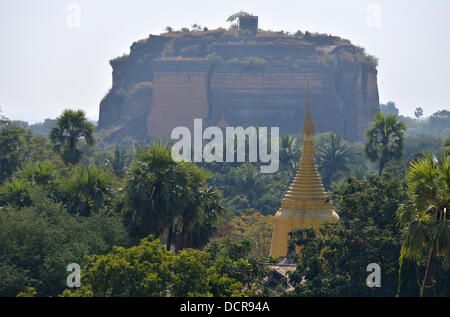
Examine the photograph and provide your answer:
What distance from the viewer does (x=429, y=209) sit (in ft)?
66.5

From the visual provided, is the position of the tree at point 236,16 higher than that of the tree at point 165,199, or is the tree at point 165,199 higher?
the tree at point 236,16

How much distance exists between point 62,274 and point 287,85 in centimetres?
11527

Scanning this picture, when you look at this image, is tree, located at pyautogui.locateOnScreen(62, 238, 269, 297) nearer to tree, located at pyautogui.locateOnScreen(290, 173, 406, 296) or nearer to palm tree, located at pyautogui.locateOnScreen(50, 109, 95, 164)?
tree, located at pyautogui.locateOnScreen(290, 173, 406, 296)

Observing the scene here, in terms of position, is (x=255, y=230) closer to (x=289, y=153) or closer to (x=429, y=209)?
(x=289, y=153)

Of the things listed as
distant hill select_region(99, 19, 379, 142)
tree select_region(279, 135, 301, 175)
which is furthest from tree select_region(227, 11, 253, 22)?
tree select_region(279, 135, 301, 175)

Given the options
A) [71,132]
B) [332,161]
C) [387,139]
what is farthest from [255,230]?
Answer: [332,161]

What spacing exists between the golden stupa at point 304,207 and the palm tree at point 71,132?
12813 mm

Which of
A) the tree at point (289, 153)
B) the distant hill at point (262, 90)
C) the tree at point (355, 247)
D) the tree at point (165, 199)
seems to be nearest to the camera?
the tree at point (355, 247)

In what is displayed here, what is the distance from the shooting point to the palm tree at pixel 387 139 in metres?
53.1

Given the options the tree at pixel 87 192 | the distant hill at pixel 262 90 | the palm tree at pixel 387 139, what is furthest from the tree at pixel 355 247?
the distant hill at pixel 262 90

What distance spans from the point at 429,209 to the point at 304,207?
2013 cm

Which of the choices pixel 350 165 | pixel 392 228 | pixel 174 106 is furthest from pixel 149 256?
pixel 174 106

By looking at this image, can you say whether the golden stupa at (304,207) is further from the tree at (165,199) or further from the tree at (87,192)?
the tree at (87,192)
